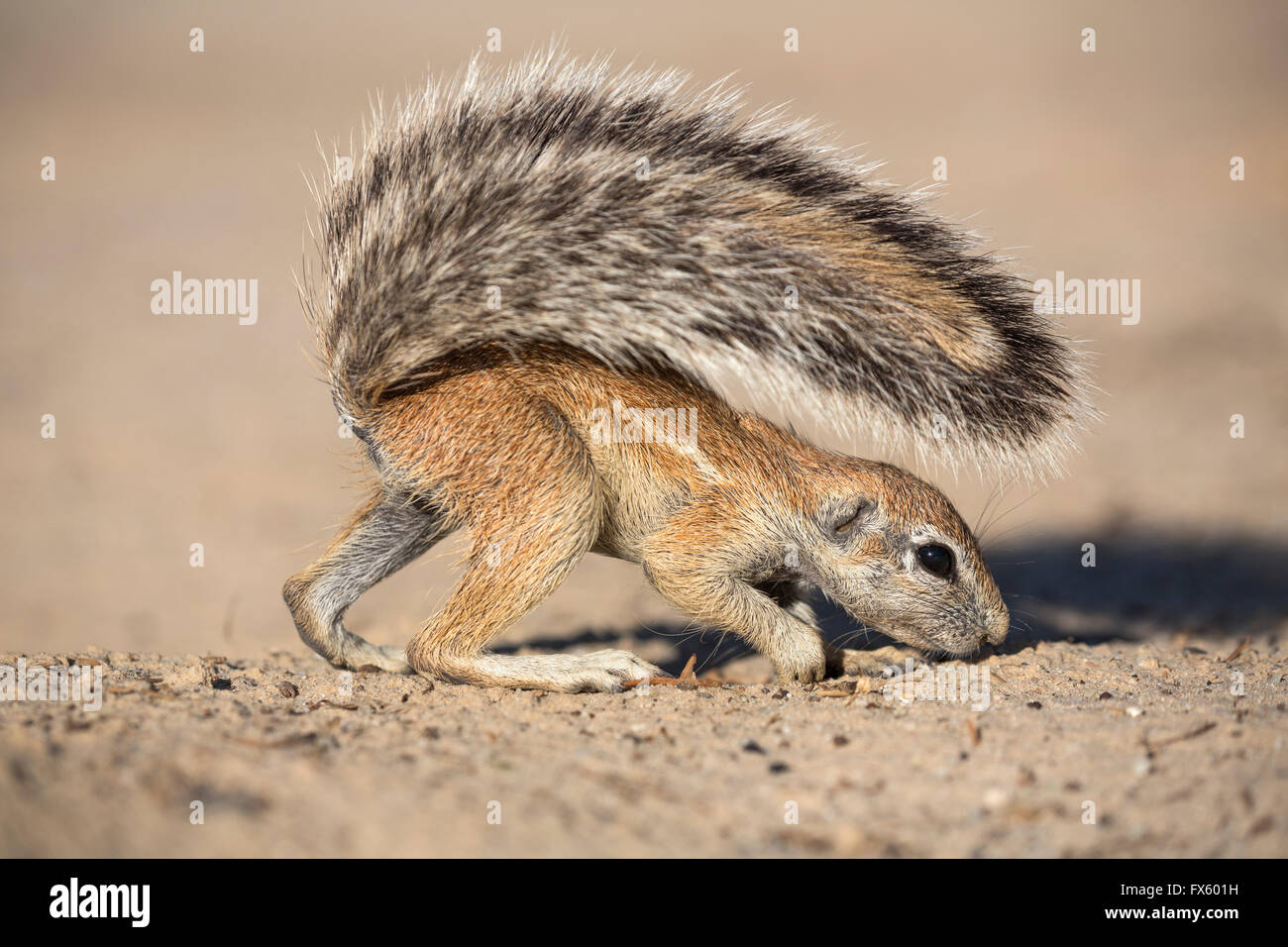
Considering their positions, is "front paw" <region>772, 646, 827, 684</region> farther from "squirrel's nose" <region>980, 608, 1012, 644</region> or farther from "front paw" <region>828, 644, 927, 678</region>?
"squirrel's nose" <region>980, 608, 1012, 644</region>

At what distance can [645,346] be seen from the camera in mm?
5473

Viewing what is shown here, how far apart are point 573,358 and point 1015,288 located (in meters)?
2.47

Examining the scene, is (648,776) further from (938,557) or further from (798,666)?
(938,557)

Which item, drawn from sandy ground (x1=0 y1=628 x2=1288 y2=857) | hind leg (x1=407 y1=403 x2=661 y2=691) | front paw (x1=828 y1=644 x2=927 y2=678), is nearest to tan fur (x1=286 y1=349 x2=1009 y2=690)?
hind leg (x1=407 y1=403 x2=661 y2=691)

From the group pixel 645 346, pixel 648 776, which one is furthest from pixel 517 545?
pixel 648 776

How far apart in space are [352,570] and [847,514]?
3070 mm

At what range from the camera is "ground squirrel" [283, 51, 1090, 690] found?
5.39 m

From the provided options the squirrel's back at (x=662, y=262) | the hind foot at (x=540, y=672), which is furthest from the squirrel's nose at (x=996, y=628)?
the hind foot at (x=540, y=672)

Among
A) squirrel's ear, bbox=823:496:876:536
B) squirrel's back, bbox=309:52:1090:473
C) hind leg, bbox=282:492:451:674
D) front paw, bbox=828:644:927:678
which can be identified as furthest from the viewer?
front paw, bbox=828:644:927:678

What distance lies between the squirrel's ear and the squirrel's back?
577 millimetres

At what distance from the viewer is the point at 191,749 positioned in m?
3.91

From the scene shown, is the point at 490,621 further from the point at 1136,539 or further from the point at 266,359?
the point at 266,359

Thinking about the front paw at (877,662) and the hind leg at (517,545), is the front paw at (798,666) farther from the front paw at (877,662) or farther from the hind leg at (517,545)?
the hind leg at (517,545)

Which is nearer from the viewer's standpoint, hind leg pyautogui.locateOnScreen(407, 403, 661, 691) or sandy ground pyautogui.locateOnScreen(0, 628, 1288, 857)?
sandy ground pyautogui.locateOnScreen(0, 628, 1288, 857)
